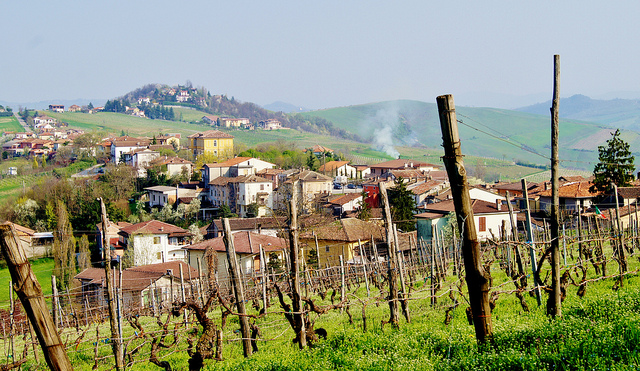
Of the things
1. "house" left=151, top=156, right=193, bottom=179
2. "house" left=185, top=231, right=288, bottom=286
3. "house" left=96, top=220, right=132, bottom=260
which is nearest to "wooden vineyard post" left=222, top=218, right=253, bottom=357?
"house" left=185, top=231, right=288, bottom=286

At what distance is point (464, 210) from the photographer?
5020 mm

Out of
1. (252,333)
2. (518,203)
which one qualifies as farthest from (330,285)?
(518,203)

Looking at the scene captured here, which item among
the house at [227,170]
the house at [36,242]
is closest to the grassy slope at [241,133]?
the house at [227,170]

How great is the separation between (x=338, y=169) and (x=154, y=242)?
131ft

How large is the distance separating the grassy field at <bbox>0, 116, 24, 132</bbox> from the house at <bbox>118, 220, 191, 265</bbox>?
122129 mm

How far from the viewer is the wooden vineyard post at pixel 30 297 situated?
14.5 feet

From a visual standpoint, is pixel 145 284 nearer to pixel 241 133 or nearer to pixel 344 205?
pixel 344 205

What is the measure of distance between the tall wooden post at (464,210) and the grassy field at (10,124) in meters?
161

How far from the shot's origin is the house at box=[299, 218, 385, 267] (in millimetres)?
29172

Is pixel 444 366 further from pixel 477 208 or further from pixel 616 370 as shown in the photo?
pixel 477 208

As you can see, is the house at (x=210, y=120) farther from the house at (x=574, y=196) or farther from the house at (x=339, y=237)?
the house at (x=339, y=237)

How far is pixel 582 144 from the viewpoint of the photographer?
6289 inches

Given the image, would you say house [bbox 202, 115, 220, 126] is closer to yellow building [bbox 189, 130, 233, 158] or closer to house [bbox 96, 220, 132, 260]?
yellow building [bbox 189, 130, 233, 158]

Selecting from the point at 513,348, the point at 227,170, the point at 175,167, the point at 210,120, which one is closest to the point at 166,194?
the point at 227,170
